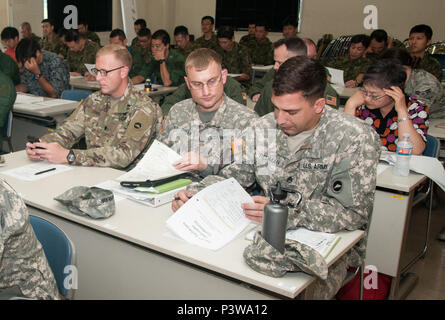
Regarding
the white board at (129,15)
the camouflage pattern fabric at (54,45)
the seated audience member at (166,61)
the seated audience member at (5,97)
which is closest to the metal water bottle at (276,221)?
the seated audience member at (5,97)

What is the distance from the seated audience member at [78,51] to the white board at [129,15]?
3228 millimetres

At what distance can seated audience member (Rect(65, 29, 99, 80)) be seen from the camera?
6.18m

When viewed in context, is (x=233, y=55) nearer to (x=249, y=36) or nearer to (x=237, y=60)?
(x=237, y=60)

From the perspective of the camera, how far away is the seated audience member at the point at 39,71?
442 cm

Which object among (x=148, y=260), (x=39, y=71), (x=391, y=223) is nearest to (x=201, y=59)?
(x=148, y=260)

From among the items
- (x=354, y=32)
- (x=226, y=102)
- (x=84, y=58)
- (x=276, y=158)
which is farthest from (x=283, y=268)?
(x=354, y=32)

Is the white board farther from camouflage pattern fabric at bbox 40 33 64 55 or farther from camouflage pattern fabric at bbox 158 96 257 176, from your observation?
camouflage pattern fabric at bbox 158 96 257 176

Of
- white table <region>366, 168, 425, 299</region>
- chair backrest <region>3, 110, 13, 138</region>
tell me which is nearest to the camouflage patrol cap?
white table <region>366, 168, 425, 299</region>

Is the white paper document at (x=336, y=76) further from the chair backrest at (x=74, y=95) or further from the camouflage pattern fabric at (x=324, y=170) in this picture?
the camouflage pattern fabric at (x=324, y=170)

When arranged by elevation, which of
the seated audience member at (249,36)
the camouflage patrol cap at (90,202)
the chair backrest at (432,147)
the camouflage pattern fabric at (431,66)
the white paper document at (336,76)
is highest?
the seated audience member at (249,36)

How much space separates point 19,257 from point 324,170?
1.16m

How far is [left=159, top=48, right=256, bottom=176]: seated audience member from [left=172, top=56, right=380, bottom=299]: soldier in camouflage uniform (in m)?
0.30
